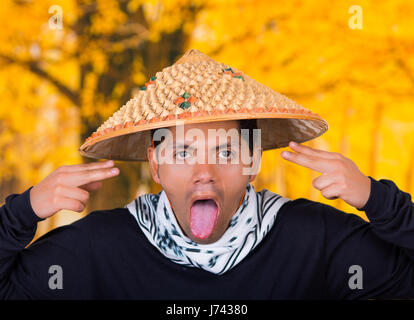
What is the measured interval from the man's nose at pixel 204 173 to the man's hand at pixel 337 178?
25 centimetres

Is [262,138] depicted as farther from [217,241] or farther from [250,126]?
[217,241]

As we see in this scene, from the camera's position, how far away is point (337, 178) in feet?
4.58

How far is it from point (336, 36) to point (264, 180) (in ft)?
4.97

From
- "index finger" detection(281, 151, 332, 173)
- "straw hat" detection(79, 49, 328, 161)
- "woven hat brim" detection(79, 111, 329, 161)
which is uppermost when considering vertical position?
"straw hat" detection(79, 49, 328, 161)

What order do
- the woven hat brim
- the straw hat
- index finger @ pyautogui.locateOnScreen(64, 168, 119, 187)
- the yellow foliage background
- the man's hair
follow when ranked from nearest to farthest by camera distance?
the straw hat
index finger @ pyautogui.locateOnScreen(64, 168, 119, 187)
the man's hair
the woven hat brim
the yellow foliage background

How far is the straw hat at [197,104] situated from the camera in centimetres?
135

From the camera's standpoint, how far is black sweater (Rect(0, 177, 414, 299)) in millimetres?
1525

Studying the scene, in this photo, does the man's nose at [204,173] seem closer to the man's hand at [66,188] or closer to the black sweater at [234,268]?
the man's hand at [66,188]

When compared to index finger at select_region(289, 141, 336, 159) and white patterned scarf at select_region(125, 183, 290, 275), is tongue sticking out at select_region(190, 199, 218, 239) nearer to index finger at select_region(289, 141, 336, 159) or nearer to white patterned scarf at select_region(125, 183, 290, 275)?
white patterned scarf at select_region(125, 183, 290, 275)

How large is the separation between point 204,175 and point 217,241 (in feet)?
0.94

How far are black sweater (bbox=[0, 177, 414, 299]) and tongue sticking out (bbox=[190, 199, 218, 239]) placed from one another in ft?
0.61

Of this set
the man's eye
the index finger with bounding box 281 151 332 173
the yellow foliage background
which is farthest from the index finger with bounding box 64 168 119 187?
the yellow foliage background

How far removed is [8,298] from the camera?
1.50 meters

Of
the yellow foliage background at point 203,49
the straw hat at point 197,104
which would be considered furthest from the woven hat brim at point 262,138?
the yellow foliage background at point 203,49
